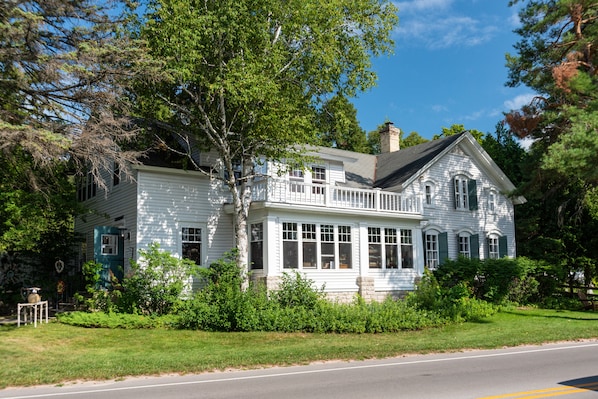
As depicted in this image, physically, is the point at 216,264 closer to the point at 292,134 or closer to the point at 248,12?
the point at 292,134

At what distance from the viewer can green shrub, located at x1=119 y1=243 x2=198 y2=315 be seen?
18859mm

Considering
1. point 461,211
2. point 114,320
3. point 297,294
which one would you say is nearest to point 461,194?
point 461,211

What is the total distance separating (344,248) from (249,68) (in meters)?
8.76

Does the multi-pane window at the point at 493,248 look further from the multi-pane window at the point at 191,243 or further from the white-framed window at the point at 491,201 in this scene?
the multi-pane window at the point at 191,243

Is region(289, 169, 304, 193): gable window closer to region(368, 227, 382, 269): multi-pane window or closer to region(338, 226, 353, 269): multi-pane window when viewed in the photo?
region(338, 226, 353, 269): multi-pane window

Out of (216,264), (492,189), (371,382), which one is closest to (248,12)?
(216,264)

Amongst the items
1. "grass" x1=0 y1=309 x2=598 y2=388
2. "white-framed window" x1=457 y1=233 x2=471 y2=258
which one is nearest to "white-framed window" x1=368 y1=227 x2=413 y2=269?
"white-framed window" x1=457 y1=233 x2=471 y2=258

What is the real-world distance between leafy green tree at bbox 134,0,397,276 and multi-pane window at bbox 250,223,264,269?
1.12 metres

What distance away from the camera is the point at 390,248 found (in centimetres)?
2439

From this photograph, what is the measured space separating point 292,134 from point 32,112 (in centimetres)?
861

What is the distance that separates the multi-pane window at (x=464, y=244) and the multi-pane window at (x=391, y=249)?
17.0 feet

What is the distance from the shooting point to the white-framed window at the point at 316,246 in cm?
2159

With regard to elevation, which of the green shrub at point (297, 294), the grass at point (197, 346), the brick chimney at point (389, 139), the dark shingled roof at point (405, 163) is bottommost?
the grass at point (197, 346)

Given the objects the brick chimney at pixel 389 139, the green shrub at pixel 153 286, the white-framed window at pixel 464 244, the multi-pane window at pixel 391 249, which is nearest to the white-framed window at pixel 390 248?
the multi-pane window at pixel 391 249
